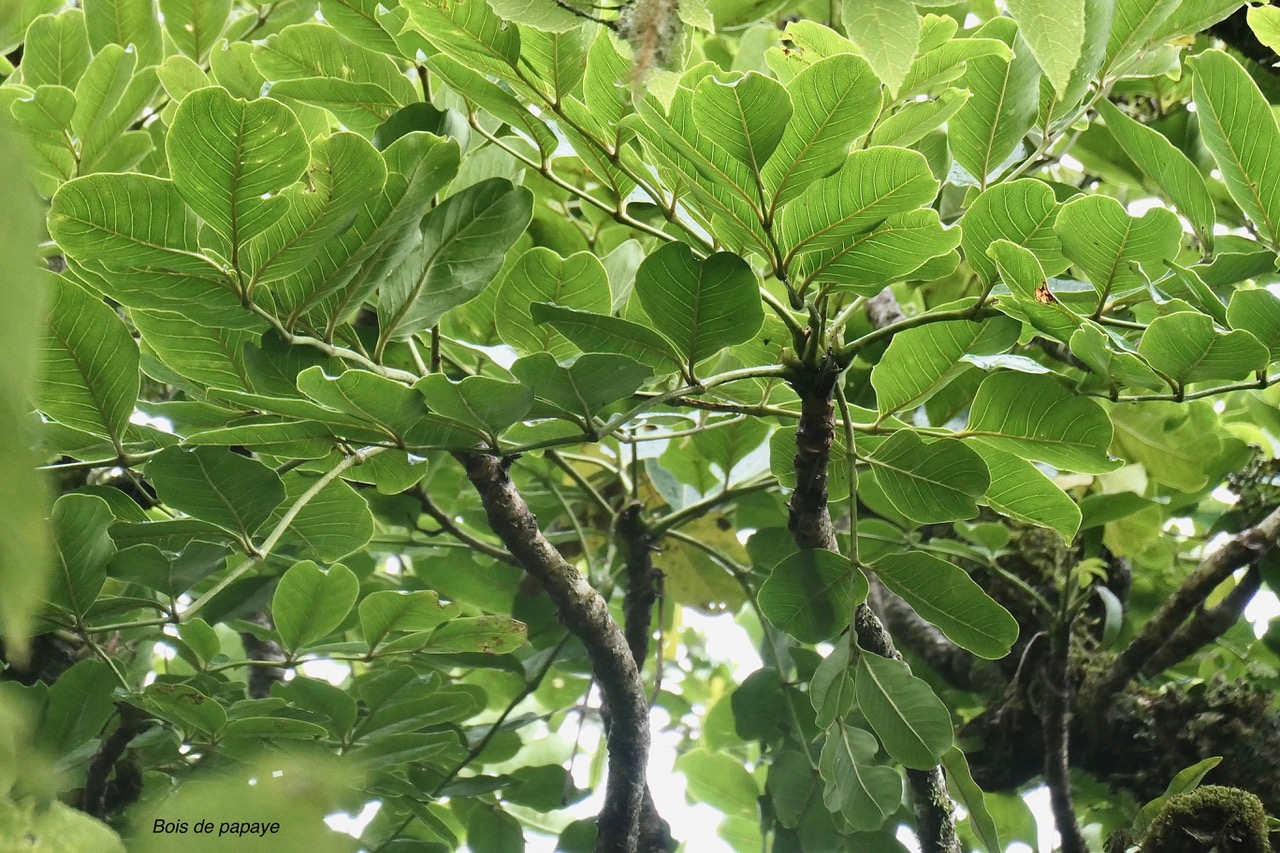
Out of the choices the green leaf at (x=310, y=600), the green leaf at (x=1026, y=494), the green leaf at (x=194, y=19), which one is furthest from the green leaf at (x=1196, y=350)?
the green leaf at (x=194, y=19)

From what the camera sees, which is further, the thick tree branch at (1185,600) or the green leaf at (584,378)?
the thick tree branch at (1185,600)

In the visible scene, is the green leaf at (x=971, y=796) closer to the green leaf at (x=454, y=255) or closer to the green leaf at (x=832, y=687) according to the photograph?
the green leaf at (x=832, y=687)

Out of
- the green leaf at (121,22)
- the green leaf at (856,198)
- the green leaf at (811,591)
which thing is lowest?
the green leaf at (811,591)

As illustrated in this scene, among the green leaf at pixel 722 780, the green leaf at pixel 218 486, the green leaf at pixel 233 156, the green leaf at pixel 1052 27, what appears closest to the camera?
the green leaf at pixel 1052 27

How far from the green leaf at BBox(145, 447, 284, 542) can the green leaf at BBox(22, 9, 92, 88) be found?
0.42 metres

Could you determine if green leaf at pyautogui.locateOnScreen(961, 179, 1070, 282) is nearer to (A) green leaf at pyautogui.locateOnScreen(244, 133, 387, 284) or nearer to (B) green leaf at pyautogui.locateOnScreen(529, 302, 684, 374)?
(B) green leaf at pyautogui.locateOnScreen(529, 302, 684, 374)

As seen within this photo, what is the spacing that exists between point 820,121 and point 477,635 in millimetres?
450

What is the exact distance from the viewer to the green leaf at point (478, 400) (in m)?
0.58

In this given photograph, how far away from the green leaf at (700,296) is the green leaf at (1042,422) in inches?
7.9

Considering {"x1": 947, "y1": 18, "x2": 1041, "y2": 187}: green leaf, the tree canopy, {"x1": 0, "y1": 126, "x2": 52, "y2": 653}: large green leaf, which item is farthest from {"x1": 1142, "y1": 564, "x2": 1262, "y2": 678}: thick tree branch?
{"x1": 0, "y1": 126, "x2": 52, "y2": 653}: large green leaf

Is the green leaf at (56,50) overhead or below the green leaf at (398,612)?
overhead

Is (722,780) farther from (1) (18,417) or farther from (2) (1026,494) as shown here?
(1) (18,417)

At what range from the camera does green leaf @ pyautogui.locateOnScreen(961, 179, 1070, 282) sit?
0.60 metres

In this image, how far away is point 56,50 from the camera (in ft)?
2.82
